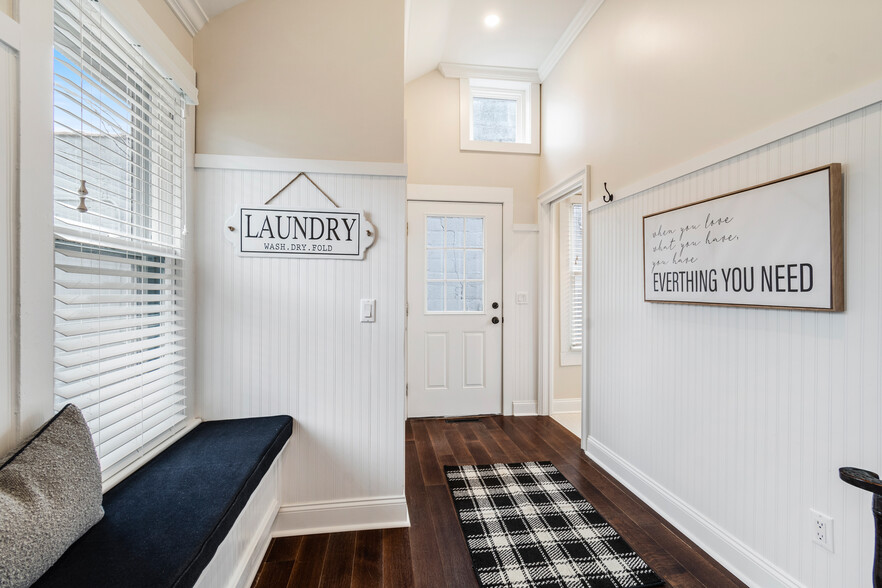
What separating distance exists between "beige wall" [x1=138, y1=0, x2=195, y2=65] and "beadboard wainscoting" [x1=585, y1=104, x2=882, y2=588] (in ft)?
7.67

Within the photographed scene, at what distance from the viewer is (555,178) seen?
3.19 meters

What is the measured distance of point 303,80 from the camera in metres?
1.81

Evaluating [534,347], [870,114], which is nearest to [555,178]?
[534,347]

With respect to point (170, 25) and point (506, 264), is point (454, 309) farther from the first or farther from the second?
point (170, 25)

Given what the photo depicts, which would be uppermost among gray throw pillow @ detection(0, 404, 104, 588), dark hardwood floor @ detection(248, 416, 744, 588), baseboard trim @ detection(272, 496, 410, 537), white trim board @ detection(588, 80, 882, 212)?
white trim board @ detection(588, 80, 882, 212)

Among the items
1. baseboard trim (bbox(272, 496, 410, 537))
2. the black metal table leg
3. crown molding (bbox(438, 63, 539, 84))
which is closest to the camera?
the black metal table leg

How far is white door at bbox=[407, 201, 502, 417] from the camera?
342 cm

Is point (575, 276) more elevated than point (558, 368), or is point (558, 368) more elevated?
point (575, 276)

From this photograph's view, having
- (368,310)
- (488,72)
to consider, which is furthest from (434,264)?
(488,72)

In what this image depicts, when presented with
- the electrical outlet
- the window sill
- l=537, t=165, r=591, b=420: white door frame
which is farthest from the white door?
the electrical outlet

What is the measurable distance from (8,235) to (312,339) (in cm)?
107

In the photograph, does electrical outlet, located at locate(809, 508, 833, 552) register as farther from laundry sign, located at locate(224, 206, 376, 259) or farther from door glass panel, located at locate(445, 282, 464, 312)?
door glass panel, located at locate(445, 282, 464, 312)

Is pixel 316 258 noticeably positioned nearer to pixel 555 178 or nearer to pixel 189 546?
pixel 189 546

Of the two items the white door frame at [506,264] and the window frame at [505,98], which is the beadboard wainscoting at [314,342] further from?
the window frame at [505,98]
